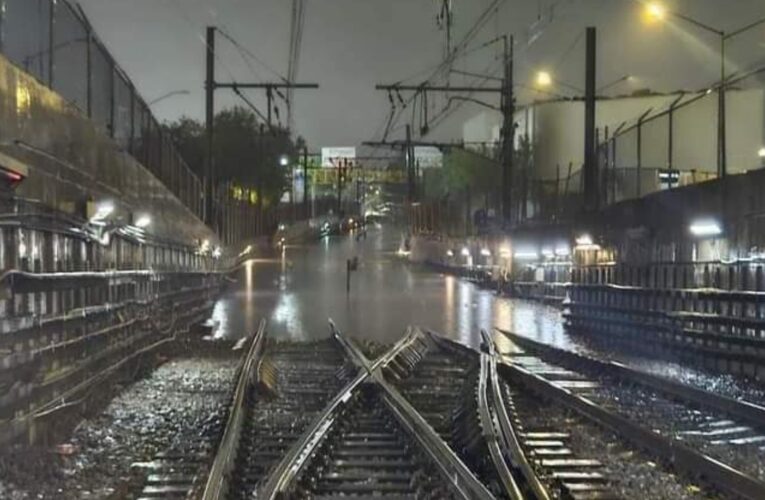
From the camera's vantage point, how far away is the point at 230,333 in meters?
27.4

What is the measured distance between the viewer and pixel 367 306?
39.1m

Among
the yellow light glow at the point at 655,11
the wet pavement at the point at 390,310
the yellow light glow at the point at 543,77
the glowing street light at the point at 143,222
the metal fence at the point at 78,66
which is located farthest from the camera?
the yellow light glow at the point at 543,77

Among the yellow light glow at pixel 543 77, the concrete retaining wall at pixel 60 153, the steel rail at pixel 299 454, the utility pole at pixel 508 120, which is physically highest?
the yellow light glow at pixel 543 77

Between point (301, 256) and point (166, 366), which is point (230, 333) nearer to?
point (166, 366)

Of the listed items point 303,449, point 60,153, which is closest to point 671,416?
point 303,449

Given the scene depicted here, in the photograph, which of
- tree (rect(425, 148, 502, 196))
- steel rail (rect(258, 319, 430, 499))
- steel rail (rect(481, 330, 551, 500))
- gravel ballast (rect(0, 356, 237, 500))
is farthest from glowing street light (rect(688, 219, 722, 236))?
tree (rect(425, 148, 502, 196))

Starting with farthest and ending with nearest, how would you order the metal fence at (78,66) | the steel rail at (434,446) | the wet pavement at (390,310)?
the wet pavement at (390,310), the metal fence at (78,66), the steel rail at (434,446)

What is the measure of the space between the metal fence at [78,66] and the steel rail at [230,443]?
175 inches

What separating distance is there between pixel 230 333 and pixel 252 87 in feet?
42.7

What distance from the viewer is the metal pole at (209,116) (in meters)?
40.2

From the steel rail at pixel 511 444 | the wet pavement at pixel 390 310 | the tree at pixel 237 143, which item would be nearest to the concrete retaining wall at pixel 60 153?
the steel rail at pixel 511 444

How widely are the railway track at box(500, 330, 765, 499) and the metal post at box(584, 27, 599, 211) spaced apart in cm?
1605

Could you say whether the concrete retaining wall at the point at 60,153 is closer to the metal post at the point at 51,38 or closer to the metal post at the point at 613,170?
the metal post at the point at 51,38

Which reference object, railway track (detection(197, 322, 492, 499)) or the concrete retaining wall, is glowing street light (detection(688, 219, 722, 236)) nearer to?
railway track (detection(197, 322, 492, 499))
